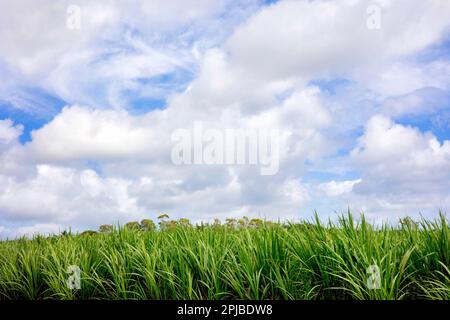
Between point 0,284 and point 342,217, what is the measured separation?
18.2ft

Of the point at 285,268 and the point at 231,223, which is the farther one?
the point at 231,223

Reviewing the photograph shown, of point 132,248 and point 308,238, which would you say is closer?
point 308,238

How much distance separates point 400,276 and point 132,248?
11.7 ft

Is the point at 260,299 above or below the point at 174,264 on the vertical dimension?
below

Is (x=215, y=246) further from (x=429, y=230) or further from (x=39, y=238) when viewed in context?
(x=39, y=238)

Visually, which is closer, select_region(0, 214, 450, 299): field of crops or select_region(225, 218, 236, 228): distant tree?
select_region(0, 214, 450, 299): field of crops

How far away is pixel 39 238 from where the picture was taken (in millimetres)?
10367

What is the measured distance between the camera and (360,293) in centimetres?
448

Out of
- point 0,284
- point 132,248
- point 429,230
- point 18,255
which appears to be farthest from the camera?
point 18,255

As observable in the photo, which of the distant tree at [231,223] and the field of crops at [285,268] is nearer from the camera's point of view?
the field of crops at [285,268]
